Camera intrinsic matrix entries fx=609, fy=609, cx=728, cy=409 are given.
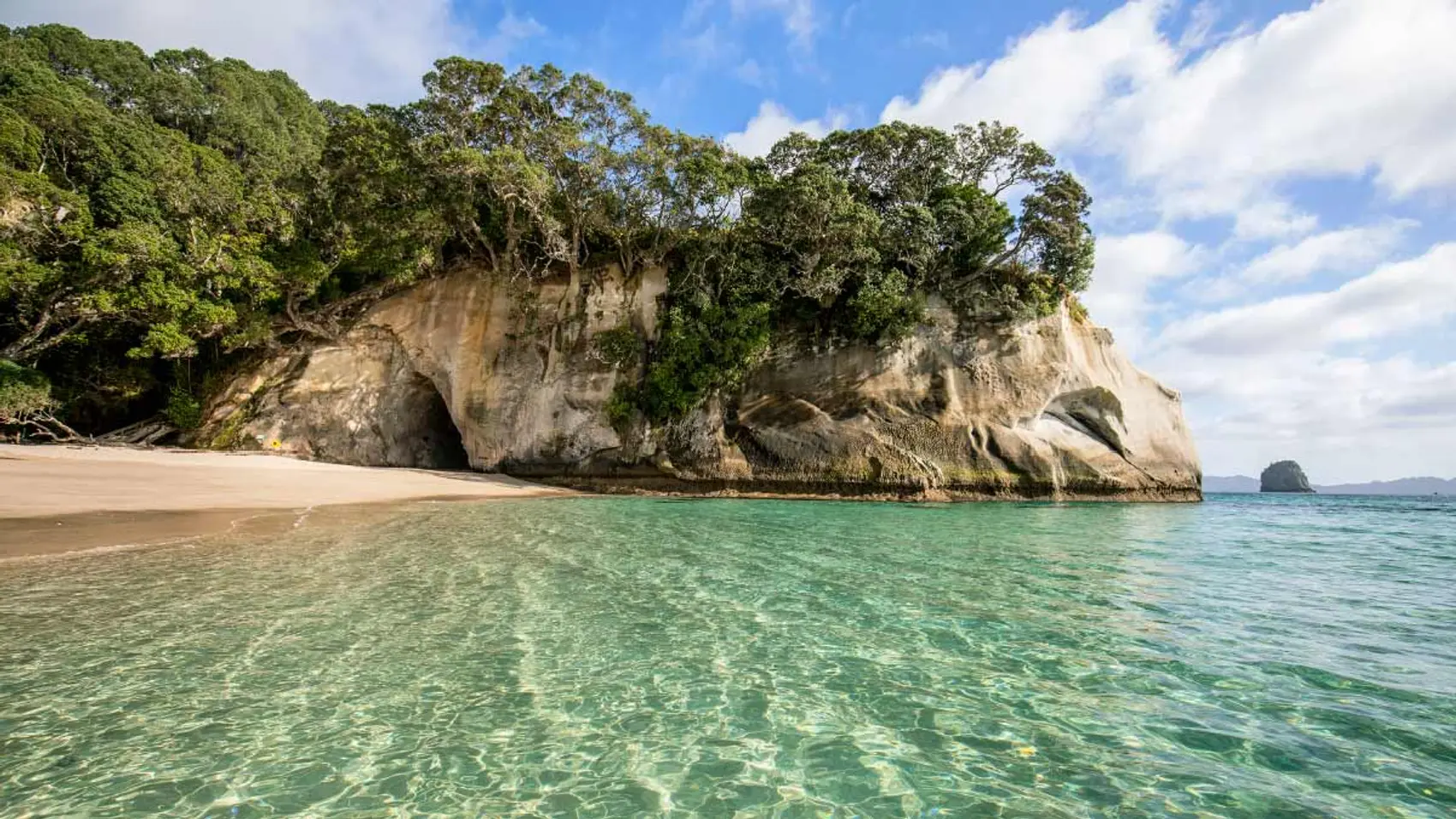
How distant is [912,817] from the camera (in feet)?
10.1

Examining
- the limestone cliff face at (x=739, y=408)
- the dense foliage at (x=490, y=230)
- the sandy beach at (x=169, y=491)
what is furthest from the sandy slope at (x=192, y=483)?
the dense foliage at (x=490, y=230)

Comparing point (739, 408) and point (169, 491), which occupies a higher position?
point (739, 408)

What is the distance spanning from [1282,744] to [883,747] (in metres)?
2.52

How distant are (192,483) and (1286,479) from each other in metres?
130

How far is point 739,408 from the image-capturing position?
2555 cm

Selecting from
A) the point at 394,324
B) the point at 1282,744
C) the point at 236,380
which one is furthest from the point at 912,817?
the point at 236,380

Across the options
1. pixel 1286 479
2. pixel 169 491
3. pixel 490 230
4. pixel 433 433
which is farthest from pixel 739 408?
pixel 1286 479

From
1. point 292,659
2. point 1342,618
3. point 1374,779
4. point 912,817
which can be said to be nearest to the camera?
point 912,817

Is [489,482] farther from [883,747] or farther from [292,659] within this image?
[883,747]

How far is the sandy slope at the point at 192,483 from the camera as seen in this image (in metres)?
13.4

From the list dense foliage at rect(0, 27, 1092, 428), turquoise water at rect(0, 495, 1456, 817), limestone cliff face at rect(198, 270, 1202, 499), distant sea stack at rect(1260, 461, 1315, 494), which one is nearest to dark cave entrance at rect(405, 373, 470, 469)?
limestone cliff face at rect(198, 270, 1202, 499)

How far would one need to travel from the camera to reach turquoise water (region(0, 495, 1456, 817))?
10.7 ft

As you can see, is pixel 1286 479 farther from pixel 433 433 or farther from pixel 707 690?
pixel 707 690

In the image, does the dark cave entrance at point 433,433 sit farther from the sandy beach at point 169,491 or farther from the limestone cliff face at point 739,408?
the sandy beach at point 169,491
